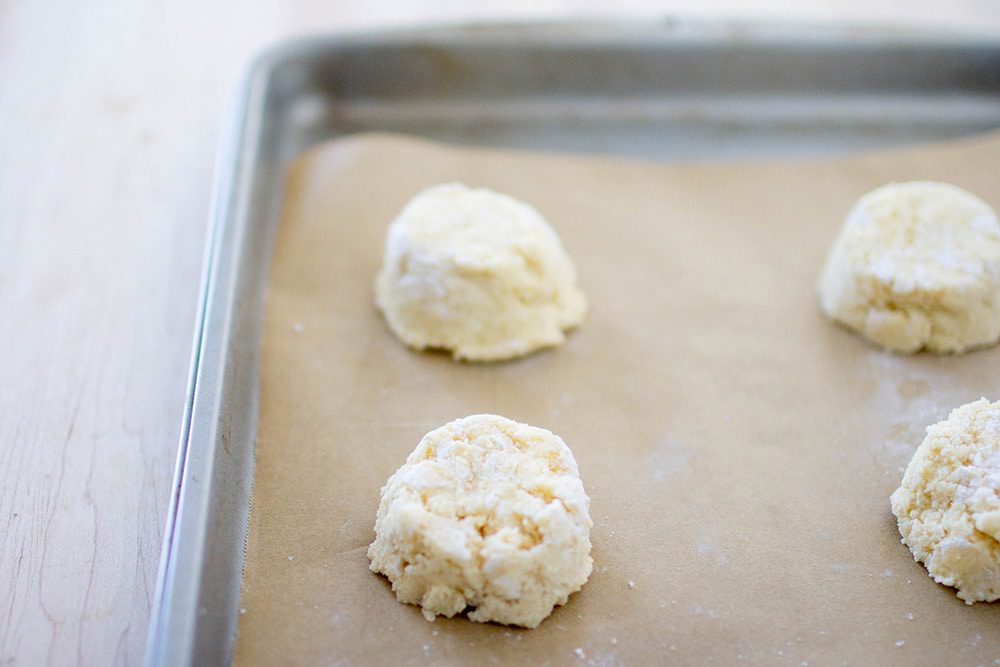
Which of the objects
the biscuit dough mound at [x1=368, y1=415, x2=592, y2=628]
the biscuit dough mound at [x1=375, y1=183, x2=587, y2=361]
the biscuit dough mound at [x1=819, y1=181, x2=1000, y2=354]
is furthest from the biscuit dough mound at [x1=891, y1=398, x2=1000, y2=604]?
the biscuit dough mound at [x1=375, y1=183, x2=587, y2=361]

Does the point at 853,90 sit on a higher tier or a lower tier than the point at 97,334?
higher

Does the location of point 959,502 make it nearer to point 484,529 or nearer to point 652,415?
point 652,415

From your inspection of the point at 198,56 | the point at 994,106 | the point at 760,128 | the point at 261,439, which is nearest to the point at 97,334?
the point at 261,439

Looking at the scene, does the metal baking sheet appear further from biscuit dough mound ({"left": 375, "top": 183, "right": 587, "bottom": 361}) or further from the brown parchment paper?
biscuit dough mound ({"left": 375, "top": 183, "right": 587, "bottom": 361})

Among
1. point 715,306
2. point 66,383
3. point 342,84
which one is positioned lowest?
point 66,383

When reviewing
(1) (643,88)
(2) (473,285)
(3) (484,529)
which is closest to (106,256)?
(2) (473,285)

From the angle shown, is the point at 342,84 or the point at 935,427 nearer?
the point at 935,427

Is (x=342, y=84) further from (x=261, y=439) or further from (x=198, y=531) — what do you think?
(x=198, y=531)

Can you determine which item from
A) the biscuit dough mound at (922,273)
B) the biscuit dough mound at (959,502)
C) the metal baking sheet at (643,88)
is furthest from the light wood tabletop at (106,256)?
the biscuit dough mound at (959,502)
